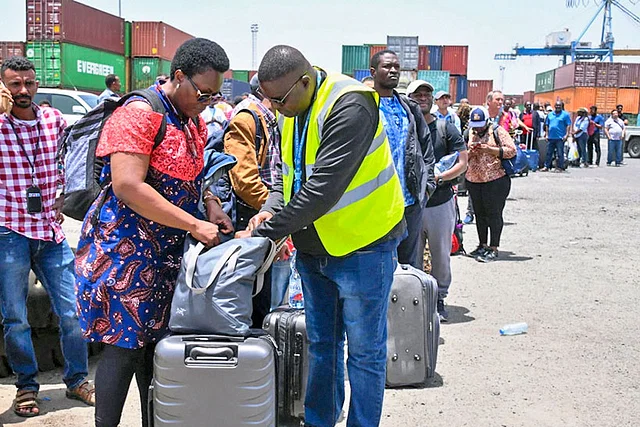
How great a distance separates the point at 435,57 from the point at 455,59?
116 cm

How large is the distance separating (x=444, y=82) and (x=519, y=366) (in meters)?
39.7

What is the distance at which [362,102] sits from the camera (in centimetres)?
345

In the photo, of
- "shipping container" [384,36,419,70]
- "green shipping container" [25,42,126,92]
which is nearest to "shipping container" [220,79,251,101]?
"green shipping container" [25,42,126,92]

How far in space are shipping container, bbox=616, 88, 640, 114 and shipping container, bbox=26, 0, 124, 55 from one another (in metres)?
30.7

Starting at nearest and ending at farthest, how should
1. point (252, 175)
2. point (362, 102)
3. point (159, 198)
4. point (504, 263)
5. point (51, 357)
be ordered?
point (159, 198) < point (362, 102) < point (252, 175) < point (51, 357) < point (504, 263)

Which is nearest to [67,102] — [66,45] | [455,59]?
[66,45]

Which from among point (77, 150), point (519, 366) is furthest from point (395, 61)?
point (77, 150)

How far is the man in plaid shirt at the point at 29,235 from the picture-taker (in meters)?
4.50

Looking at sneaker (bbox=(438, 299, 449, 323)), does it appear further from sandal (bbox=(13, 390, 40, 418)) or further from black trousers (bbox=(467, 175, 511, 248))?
sandal (bbox=(13, 390, 40, 418))

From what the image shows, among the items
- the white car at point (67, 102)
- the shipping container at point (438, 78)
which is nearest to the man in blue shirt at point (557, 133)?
the white car at point (67, 102)

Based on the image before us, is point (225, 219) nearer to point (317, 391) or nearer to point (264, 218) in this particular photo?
point (264, 218)

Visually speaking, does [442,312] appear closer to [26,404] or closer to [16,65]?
[26,404]

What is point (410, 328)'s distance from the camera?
4.98 metres

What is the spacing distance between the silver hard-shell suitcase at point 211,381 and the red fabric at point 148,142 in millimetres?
752
